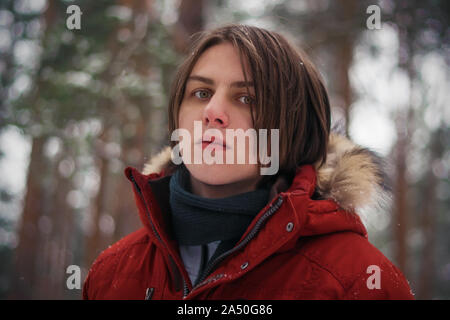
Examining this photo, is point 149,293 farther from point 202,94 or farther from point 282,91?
point 282,91

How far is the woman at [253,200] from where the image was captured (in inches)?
54.8

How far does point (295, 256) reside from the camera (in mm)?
1459

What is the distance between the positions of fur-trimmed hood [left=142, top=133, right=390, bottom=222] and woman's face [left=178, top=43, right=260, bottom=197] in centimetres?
35

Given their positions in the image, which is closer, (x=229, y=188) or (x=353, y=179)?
(x=353, y=179)

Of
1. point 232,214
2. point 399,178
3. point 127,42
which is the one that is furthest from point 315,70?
point 399,178

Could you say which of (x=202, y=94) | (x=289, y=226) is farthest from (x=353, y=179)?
(x=202, y=94)

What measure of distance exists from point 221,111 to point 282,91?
30cm

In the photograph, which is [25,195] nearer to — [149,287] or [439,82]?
[149,287]

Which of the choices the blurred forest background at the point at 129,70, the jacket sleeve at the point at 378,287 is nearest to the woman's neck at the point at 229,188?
the jacket sleeve at the point at 378,287

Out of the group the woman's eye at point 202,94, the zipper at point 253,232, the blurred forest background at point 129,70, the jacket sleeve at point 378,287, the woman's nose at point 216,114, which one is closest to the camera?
the jacket sleeve at point 378,287

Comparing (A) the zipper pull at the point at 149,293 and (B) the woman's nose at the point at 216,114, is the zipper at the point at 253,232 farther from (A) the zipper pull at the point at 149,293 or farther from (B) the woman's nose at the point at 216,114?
(B) the woman's nose at the point at 216,114

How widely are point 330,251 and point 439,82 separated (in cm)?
1039

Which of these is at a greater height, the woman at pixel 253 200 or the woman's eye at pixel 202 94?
the woman's eye at pixel 202 94

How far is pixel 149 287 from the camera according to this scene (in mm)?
1646
